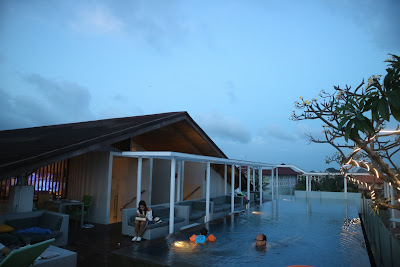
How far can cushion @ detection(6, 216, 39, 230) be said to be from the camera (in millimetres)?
6605

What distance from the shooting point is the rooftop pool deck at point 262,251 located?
5262mm

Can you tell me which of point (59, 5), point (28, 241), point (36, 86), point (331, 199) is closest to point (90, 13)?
point (59, 5)

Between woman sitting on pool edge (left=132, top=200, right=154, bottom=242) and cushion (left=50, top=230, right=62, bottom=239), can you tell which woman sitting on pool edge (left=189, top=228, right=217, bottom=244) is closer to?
woman sitting on pool edge (left=132, top=200, right=154, bottom=242)

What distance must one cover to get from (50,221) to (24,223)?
59 cm

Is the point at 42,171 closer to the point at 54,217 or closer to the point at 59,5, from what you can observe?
the point at 54,217

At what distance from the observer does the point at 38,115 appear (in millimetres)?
65812

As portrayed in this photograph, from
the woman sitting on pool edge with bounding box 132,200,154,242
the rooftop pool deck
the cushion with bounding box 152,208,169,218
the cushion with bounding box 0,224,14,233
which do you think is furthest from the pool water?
the cushion with bounding box 0,224,14,233

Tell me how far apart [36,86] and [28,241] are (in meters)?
52.4

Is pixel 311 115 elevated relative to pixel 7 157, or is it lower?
elevated

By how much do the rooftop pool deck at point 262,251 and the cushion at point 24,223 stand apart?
2736 mm

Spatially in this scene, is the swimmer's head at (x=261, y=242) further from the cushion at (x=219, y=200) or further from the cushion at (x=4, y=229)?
the cushion at (x=219, y=200)

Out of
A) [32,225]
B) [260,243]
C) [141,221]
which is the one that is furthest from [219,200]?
[32,225]

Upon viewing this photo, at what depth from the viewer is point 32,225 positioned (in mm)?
7008

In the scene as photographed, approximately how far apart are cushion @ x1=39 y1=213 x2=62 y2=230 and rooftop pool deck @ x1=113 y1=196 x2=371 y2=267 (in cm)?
203
